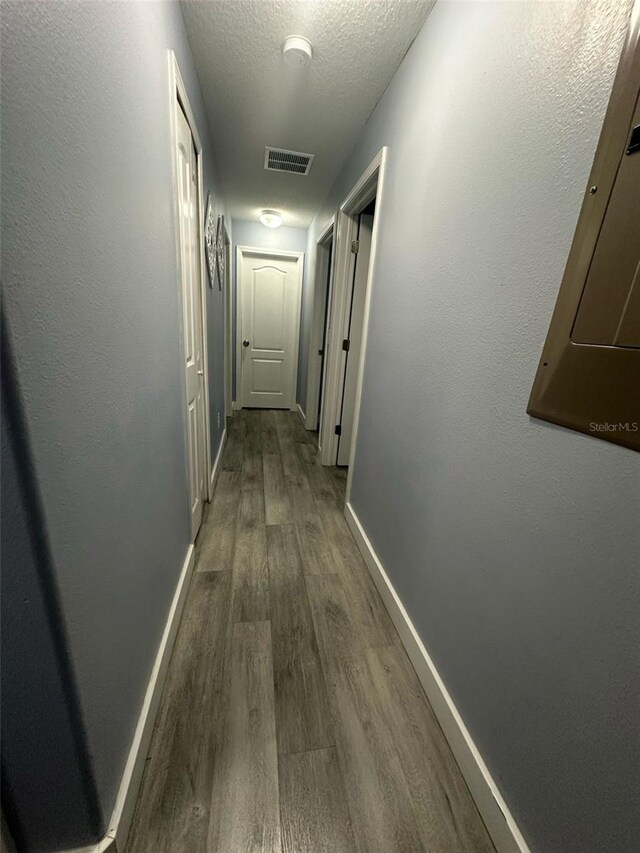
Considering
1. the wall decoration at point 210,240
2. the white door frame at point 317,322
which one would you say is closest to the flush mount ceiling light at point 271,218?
the white door frame at point 317,322

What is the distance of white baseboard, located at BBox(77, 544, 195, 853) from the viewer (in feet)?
2.35

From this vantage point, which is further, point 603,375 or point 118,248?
Result: point 118,248

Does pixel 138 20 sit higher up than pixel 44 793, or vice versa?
pixel 138 20

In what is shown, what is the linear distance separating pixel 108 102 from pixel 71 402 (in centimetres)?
65

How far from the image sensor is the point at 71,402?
562mm

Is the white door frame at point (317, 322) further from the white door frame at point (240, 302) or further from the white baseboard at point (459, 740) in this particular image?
the white baseboard at point (459, 740)

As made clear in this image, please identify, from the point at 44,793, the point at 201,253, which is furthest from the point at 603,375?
the point at 201,253

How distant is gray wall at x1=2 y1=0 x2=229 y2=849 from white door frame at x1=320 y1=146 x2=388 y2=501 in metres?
1.03

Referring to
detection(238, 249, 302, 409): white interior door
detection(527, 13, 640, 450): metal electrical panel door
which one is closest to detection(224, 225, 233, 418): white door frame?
detection(238, 249, 302, 409): white interior door

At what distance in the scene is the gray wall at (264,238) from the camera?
13.3ft

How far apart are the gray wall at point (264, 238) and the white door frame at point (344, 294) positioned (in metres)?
1.88

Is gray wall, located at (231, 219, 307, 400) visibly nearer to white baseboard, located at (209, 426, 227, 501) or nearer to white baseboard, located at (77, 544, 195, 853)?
white baseboard, located at (209, 426, 227, 501)

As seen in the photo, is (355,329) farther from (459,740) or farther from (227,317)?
(459,740)

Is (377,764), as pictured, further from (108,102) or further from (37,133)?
(108,102)
